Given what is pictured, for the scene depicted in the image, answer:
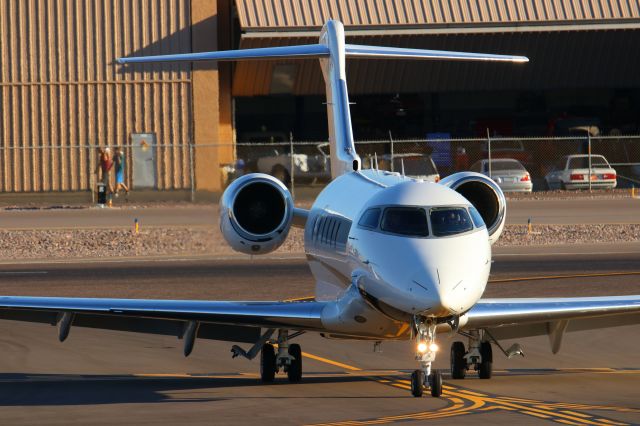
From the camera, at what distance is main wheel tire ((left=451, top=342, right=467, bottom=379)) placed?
1856 centimetres

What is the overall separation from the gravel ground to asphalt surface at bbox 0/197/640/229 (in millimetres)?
1653

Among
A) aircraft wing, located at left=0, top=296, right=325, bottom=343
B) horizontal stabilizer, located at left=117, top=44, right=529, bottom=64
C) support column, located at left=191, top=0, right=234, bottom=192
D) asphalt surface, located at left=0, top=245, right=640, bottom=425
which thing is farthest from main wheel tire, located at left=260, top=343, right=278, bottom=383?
support column, located at left=191, top=0, right=234, bottom=192

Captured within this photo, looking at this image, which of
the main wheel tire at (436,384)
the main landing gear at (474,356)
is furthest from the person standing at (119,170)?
the main wheel tire at (436,384)

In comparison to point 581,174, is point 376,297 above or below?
below

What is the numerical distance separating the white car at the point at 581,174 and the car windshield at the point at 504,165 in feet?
6.11

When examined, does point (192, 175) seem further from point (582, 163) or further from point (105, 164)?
point (582, 163)

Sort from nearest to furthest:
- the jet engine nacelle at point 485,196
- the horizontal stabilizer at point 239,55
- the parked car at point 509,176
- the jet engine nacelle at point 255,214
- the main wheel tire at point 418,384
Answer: the main wheel tire at point 418,384, the jet engine nacelle at point 485,196, the jet engine nacelle at point 255,214, the horizontal stabilizer at point 239,55, the parked car at point 509,176

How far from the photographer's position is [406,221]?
53.7 feet

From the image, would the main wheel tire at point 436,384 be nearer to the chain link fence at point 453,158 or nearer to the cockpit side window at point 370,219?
the cockpit side window at point 370,219

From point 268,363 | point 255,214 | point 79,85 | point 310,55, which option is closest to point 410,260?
point 268,363

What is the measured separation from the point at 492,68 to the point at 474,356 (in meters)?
43.3

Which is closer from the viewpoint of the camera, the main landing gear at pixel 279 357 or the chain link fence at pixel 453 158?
the main landing gear at pixel 279 357

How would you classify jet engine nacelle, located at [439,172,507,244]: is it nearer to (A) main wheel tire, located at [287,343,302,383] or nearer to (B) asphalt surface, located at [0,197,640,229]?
(A) main wheel tire, located at [287,343,302,383]

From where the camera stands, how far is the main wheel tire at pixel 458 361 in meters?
18.6
